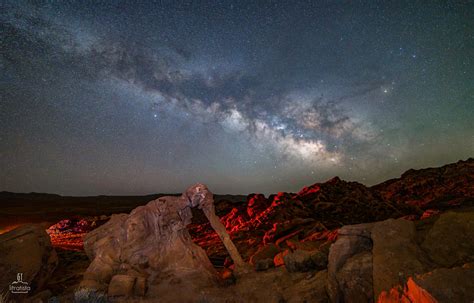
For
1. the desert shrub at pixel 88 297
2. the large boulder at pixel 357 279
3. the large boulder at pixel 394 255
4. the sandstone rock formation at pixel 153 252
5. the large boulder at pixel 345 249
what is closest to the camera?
the large boulder at pixel 394 255

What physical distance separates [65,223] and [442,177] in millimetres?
39668

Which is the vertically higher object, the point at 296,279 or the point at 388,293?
the point at 388,293

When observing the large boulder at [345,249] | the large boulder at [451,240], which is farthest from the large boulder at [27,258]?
the large boulder at [451,240]

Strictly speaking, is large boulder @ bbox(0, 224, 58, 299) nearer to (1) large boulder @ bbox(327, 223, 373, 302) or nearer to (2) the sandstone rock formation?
(2) the sandstone rock formation

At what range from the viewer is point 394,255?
4.66 m

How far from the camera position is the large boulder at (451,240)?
4.32 meters

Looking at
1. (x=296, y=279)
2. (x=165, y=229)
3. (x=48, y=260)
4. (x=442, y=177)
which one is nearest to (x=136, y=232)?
(x=165, y=229)

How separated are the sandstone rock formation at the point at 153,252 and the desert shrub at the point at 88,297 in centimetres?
32

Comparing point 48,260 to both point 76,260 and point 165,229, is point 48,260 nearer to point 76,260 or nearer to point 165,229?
point 76,260

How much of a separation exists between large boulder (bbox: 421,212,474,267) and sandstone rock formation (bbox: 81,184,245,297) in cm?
554

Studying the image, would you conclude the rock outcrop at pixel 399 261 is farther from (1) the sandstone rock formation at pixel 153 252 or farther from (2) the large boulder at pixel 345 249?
(1) the sandstone rock formation at pixel 153 252

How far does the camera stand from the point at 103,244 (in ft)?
26.9
